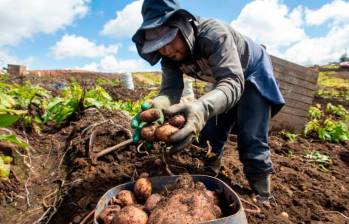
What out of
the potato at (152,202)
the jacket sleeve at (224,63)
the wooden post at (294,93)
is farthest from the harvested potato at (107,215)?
the wooden post at (294,93)

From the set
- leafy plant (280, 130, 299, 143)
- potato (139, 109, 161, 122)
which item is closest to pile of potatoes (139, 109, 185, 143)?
potato (139, 109, 161, 122)

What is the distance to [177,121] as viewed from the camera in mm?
1939

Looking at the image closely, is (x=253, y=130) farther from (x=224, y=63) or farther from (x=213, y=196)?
(x=213, y=196)

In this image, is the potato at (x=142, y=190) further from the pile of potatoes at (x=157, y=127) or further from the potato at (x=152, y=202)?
the pile of potatoes at (x=157, y=127)

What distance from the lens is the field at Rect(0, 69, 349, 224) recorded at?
2.83m

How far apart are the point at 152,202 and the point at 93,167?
1473 millimetres

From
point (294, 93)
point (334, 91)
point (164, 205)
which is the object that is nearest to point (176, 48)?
point (164, 205)

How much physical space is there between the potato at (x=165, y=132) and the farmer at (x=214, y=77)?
5 cm

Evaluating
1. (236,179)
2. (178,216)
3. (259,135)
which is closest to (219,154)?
(236,179)

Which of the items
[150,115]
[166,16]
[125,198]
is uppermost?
[166,16]

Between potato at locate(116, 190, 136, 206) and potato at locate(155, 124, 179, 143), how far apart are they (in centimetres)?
35

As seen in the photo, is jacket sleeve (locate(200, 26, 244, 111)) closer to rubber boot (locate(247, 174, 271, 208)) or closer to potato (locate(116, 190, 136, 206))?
potato (locate(116, 190, 136, 206))

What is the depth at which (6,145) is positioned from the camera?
3.44 metres

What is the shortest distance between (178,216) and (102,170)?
163 centimetres
